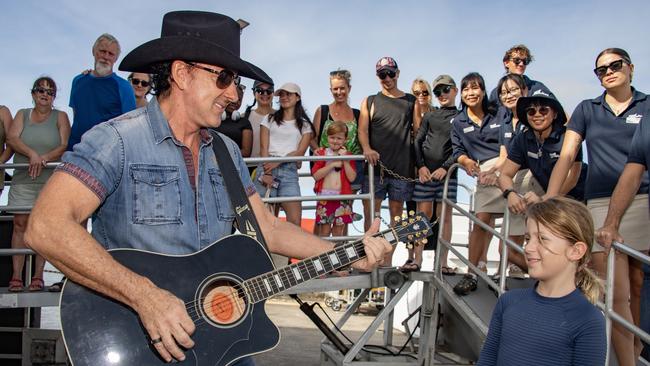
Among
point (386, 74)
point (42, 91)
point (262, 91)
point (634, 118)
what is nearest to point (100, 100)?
point (42, 91)

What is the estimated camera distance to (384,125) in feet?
22.2

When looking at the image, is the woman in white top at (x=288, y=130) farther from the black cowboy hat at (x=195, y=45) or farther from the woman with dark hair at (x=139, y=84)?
the black cowboy hat at (x=195, y=45)

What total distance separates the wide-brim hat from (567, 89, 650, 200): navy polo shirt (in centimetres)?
51

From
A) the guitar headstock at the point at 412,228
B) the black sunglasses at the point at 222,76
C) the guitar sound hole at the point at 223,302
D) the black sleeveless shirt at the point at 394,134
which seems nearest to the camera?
the guitar sound hole at the point at 223,302

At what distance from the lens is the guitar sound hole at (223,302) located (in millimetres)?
2473

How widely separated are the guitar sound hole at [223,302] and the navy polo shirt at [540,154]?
335 cm

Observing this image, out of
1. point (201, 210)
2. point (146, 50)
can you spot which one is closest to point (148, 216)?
point (201, 210)

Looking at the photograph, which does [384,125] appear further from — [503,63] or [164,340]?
[164,340]

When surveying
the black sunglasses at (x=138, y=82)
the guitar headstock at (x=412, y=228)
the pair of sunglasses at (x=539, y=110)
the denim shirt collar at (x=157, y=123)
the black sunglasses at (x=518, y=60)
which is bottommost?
the guitar headstock at (x=412, y=228)

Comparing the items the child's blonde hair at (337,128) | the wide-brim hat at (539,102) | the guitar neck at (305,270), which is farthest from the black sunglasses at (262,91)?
the guitar neck at (305,270)

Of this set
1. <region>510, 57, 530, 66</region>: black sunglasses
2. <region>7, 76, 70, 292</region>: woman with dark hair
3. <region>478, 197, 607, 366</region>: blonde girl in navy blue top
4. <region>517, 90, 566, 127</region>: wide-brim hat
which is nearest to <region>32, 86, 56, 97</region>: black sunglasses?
<region>7, 76, 70, 292</region>: woman with dark hair

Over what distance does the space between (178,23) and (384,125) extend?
4.30m

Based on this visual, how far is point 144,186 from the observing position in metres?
2.44

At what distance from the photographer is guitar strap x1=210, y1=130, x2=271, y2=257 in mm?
2760
